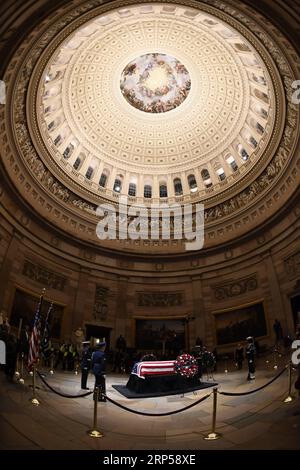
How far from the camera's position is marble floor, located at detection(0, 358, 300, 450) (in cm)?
605

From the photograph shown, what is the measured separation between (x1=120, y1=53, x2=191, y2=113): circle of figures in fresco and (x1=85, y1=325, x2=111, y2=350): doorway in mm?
20047

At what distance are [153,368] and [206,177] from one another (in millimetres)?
21493

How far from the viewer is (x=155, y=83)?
3138 cm

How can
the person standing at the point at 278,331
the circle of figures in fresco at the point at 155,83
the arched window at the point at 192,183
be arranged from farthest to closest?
the arched window at the point at 192,183 < the circle of figures in fresco at the point at 155,83 < the person standing at the point at 278,331

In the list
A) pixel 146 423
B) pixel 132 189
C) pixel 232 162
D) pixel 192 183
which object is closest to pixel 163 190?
pixel 192 183

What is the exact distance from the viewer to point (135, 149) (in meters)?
32.1

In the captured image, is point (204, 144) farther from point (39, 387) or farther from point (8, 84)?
point (39, 387)

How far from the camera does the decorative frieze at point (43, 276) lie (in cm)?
2122

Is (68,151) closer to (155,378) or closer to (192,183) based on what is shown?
(192,183)

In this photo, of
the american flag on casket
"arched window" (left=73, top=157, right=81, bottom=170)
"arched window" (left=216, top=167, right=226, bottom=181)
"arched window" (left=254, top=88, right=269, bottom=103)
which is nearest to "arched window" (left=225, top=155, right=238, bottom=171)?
"arched window" (left=216, top=167, right=226, bottom=181)

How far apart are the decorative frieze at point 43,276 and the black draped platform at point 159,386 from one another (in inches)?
432

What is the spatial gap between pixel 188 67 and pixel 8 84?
674 inches

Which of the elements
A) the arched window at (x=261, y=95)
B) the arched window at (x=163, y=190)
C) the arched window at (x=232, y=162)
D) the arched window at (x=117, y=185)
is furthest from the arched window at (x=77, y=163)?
the arched window at (x=261, y=95)

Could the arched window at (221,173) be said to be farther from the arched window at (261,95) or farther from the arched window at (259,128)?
the arched window at (261,95)
